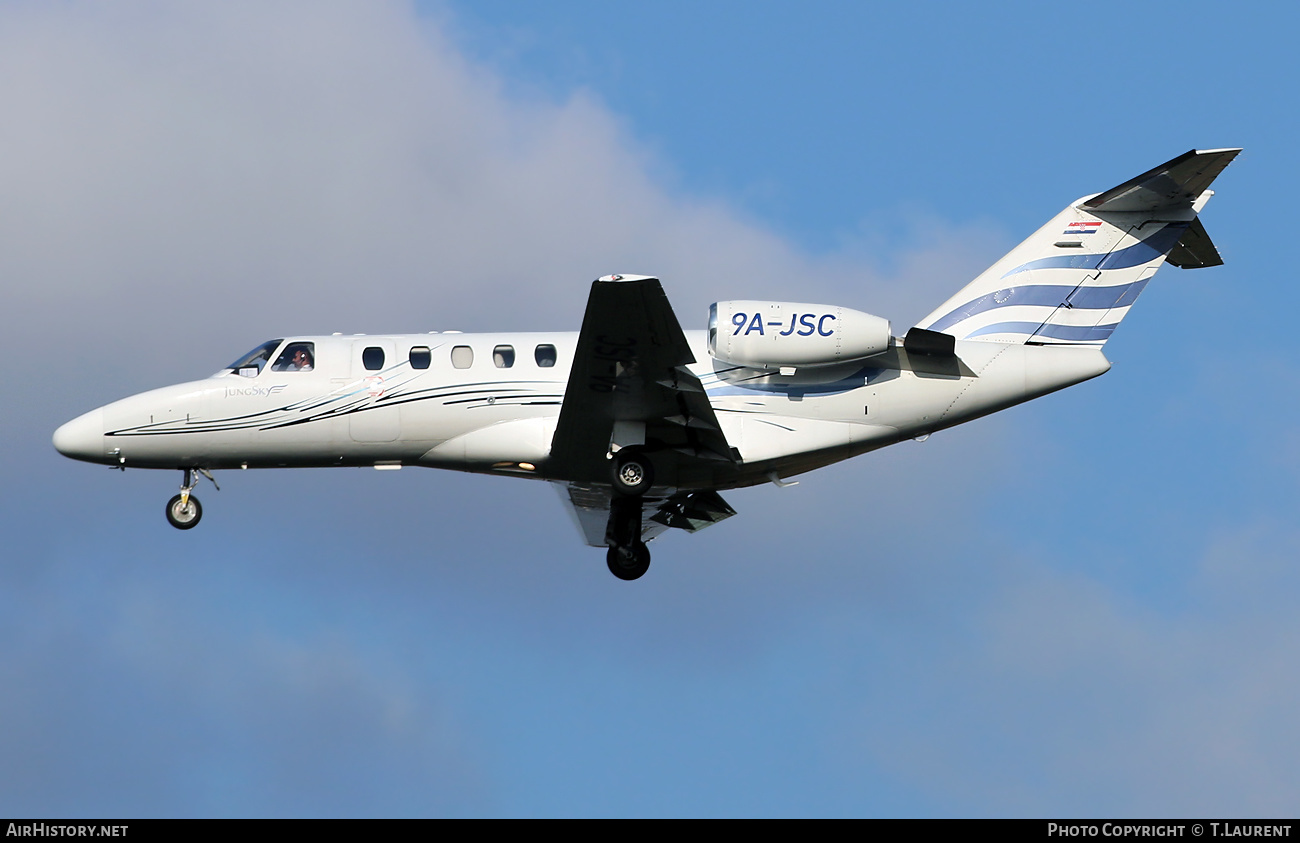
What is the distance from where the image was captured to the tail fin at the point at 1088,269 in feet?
78.6

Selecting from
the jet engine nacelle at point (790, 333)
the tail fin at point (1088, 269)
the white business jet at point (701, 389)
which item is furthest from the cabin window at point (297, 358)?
the tail fin at point (1088, 269)

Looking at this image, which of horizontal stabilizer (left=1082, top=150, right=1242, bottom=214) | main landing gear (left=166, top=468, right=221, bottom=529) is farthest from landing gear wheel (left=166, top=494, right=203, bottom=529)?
horizontal stabilizer (left=1082, top=150, right=1242, bottom=214)

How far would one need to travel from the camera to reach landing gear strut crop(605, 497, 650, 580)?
2512 cm

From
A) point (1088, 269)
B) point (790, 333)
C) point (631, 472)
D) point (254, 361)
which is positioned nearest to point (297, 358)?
point (254, 361)

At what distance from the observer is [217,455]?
955 inches

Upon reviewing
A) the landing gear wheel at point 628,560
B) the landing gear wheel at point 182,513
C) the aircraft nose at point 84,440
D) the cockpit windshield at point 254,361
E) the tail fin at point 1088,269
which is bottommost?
the landing gear wheel at point 628,560

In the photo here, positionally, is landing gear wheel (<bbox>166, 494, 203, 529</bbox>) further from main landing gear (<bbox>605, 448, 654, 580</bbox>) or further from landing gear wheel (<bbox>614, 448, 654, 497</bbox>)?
landing gear wheel (<bbox>614, 448, 654, 497</bbox>)

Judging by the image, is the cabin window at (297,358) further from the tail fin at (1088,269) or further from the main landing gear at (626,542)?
the tail fin at (1088,269)

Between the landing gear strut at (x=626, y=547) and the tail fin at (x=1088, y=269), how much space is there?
5985 mm

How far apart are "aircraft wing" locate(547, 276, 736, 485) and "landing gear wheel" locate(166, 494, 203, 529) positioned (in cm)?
591

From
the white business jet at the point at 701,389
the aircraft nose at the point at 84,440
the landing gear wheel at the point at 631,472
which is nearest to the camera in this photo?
the white business jet at the point at 701,389

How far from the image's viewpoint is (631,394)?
2200 cm

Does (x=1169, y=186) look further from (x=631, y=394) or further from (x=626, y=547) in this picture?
(x=626, y=547)
